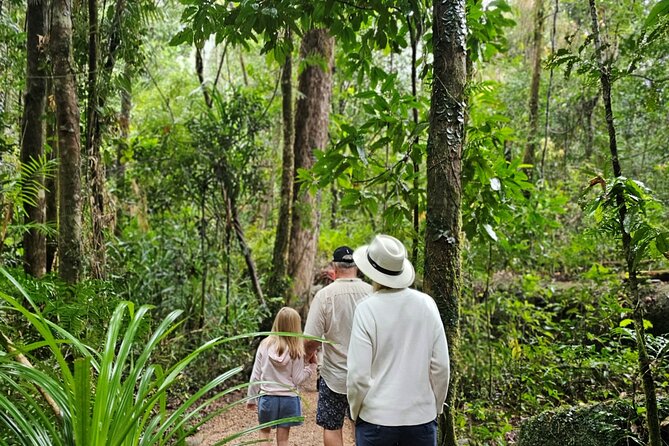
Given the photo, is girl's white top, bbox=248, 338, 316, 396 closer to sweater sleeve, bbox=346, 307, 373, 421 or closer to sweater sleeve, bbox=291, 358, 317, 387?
sweater sleeve, bbox=291, 358, 317, 387

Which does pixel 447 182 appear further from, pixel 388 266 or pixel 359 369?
pixel 359 369

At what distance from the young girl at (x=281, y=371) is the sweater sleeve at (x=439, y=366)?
1.52m

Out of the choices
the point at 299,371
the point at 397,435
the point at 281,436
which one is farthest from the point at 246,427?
the point at 397,435

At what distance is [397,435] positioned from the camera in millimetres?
2727

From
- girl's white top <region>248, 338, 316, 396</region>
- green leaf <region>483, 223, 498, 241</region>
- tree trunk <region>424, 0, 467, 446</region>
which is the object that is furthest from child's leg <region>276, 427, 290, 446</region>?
green leaf <region>483, 223, 498, 241</region>

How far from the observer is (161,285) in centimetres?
677

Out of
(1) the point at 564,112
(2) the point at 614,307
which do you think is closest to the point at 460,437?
(2) the point at 614,307

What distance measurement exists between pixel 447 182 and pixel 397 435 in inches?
54.4

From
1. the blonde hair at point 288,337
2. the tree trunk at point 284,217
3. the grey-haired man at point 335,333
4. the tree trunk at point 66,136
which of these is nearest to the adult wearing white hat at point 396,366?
the grey-haired man at point 335,333

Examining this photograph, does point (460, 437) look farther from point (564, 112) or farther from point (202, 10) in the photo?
point (564, 112)

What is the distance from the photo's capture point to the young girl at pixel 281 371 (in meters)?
4.12

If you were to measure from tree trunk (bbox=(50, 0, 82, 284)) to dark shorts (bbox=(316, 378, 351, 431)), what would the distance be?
6.79 feet

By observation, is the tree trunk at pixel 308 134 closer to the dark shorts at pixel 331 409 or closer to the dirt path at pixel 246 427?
the dirt path at pixel 246 427

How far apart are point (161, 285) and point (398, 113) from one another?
3948 millimetres
